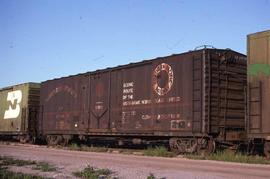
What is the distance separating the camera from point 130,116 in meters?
21.3

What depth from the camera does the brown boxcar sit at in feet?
58.4

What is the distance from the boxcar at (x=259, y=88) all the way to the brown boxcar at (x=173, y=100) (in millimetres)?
1980

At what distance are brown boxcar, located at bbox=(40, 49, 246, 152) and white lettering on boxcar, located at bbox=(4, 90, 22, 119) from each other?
8.81m

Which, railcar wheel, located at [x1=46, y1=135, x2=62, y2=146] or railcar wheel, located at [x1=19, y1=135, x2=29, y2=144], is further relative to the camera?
railcar wheel, located at [x1=19, y1=135, x2=29, y2=144]

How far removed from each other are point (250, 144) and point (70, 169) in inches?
284

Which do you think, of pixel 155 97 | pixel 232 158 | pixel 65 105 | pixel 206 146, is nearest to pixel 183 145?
pixel 206 146

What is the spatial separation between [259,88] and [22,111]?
64.2ft

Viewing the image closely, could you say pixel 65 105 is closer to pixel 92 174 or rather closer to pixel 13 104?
pixel 13 104

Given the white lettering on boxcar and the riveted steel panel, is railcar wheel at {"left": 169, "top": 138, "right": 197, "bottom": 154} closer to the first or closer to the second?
the riveted steel panel

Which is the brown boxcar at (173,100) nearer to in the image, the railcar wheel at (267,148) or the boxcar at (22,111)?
the railcar wheel at (267,148)

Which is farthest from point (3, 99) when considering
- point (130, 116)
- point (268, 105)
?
point (268, 105)

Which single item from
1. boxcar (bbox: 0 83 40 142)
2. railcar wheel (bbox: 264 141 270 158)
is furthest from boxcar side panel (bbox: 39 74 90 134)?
railcar wheel (bbox: 264 141 270 158)

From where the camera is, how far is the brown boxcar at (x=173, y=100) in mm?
17797

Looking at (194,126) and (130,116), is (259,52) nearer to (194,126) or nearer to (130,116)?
(194,126)
